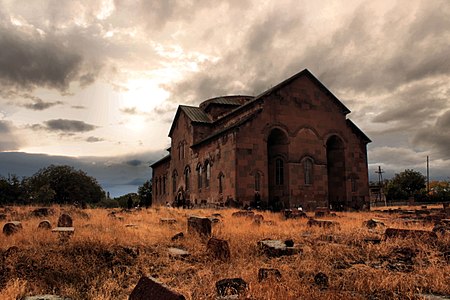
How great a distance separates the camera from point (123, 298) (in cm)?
555

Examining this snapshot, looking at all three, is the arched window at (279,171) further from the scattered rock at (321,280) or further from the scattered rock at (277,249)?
the scattered rock at (321,280)

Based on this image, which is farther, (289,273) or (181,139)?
(181,139)

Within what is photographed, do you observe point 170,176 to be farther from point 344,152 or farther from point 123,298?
point 123,298

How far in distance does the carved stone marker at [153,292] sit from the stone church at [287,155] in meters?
17.7

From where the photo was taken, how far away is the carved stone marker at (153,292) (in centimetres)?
375

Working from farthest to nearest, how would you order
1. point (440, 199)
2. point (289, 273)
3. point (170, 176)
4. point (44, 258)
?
point (440, 199), point (170, 176), point (44, 258), point (289, 273)

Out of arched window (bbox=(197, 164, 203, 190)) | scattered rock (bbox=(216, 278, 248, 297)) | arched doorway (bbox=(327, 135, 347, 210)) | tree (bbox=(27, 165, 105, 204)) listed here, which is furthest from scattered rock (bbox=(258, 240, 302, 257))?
tree (bbox=(27, 165, 105, 204))

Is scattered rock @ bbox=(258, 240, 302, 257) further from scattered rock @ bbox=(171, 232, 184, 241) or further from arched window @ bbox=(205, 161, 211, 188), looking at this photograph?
arched window @ bbox=(205, 161, 211, 188)

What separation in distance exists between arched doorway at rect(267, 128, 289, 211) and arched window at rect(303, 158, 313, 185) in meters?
1.51

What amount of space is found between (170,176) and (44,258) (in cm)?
2886

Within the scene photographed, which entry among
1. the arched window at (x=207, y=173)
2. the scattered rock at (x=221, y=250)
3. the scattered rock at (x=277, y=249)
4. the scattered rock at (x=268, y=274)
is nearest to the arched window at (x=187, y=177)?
the arched window at (x=207, y=173)

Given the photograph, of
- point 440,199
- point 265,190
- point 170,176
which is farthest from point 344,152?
point 440,199

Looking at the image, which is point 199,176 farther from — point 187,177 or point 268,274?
point 268,274

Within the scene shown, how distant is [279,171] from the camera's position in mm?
24125
